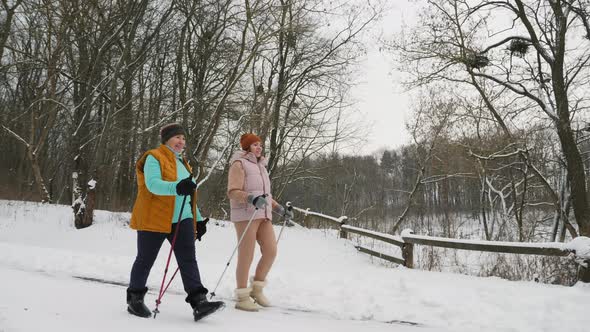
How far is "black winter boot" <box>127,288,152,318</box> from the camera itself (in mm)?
3598

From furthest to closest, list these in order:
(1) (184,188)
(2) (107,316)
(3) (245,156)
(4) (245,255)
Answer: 1. (3) (245,156)
2. (4) (245,255)
3. (2) (107,316)
4. (1) (184,188)

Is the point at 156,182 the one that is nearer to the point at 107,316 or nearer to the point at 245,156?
the point at 107,316

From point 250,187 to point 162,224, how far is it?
1150 mm

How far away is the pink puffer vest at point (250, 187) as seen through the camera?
4492mm

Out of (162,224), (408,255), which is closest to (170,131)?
(162,224)

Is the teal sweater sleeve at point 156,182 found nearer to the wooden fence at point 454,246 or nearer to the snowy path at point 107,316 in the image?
the snowy path at point 107,316

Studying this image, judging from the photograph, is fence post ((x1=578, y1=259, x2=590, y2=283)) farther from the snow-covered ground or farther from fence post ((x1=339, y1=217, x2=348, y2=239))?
fence post ((x1=339, y1=217, x2=348, y2=239))

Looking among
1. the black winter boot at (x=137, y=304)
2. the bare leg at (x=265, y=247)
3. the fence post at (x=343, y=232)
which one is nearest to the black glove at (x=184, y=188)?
the black winter boot at (x=137, y=304)

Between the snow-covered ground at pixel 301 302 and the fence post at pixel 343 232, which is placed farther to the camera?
the fence post at pixel 343 232

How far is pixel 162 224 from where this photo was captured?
364 centimetres

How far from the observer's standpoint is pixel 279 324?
12.2 ft

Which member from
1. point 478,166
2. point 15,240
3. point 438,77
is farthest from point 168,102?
point 478,166

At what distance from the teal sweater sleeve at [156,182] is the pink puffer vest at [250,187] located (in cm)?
106

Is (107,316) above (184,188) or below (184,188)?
below
